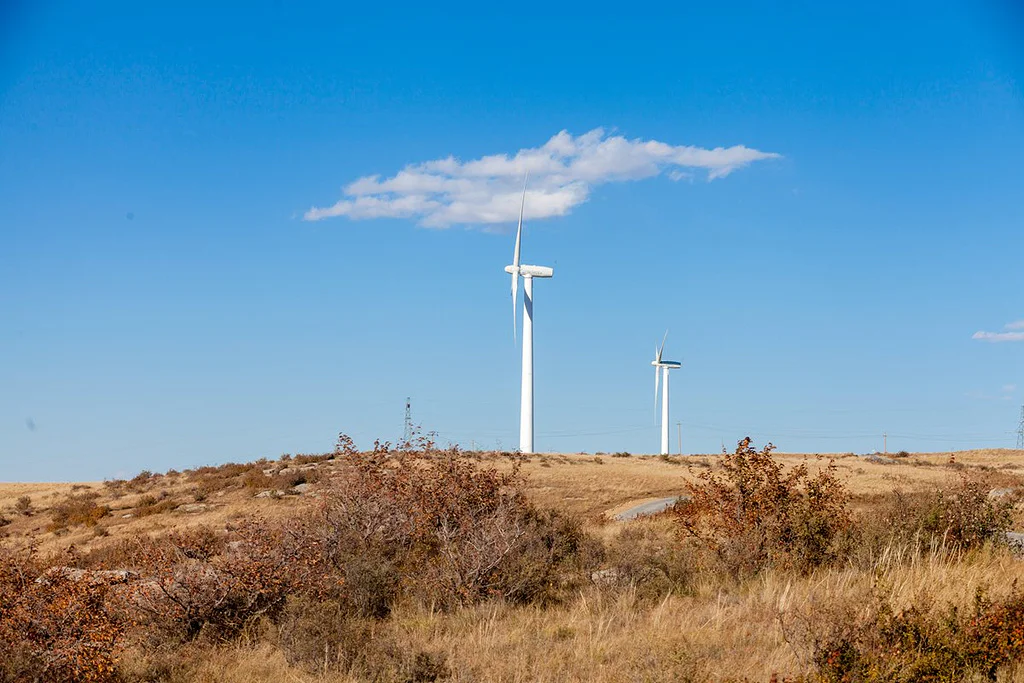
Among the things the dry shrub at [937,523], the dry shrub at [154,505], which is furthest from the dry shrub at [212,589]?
the dry shrub at [154,505]

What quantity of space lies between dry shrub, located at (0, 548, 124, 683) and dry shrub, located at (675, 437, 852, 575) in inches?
344

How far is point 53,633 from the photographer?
955 centimetres

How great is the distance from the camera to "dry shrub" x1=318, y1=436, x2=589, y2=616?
527 inches

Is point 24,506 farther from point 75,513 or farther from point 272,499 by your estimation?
point 272,499

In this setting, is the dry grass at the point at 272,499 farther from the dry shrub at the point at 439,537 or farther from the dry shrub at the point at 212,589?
the dry shrub at the point at 212,589

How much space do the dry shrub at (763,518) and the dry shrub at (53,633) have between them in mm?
8729

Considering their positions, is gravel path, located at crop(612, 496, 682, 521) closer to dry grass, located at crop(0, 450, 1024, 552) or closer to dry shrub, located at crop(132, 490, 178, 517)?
dry grass, located at crop(0, 450, 1024, 552)

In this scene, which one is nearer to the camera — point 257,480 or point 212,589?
point 212,589

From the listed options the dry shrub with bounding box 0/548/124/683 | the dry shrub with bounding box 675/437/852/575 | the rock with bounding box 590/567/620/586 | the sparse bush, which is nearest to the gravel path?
the dry shrub with bounding box 675/437/852/575

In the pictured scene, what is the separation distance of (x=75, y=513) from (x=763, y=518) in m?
37.2

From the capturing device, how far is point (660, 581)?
13.5m

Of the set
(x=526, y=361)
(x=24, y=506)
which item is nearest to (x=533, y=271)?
(x=526, y=361)

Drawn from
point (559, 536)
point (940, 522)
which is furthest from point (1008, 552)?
point (559, 536)

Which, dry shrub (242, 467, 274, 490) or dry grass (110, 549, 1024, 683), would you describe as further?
dry shrub (242, 467, 274, 490)
